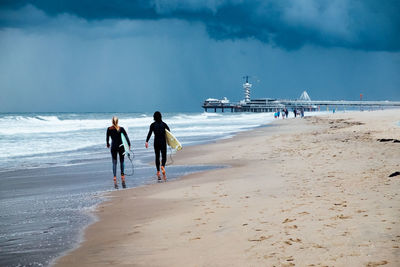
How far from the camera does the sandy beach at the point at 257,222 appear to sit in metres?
3.74

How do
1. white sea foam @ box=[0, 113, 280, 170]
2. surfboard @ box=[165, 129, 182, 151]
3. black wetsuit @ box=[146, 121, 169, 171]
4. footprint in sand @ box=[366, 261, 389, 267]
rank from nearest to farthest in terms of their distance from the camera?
footprint in sand @ box=[366, 261, 389, 267] → black wetsuit @ box=[146, 121, 169, 171] → surfboard @ box=[165, 129, 182, 151] → white sea foam @ box=[0, 113, 280, 170]

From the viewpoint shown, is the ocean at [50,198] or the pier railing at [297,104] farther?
the pier railing at [297,104]

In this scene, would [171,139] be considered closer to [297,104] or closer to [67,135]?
[67,135]

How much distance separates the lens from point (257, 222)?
494cm

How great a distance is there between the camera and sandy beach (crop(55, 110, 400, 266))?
12.3 ft

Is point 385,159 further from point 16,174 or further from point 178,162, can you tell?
point 16,174

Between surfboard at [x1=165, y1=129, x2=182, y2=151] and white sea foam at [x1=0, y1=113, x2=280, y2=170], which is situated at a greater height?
surfboard at [x1=165, y1=129, x2=182, y2=151]

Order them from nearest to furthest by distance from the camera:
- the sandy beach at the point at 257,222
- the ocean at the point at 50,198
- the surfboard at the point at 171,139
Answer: the sandy beach at the point at 257,222 < the ocean at the point at 50,198 < the surfboard at the point at 171,139

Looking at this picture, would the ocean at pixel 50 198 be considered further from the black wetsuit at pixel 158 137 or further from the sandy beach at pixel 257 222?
the black wetsuit at pixel 158 137

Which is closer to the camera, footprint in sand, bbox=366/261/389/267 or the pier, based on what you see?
footprint in sand, bbox=366/261/389/267

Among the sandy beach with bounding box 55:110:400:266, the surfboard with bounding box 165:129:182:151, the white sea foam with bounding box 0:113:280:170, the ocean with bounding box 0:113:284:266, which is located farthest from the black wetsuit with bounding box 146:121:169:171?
the white sea foam with bounding box 0:113:280:170

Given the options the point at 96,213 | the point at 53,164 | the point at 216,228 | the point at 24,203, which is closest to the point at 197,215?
the point at 216,228

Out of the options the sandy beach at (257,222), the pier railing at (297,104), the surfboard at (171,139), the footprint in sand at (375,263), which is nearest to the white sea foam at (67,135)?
the surfboard at (171,139)

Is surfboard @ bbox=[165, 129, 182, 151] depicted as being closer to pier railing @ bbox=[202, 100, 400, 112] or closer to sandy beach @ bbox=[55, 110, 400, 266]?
sandy beach @ bbox=[55, 110, 400, 266]
